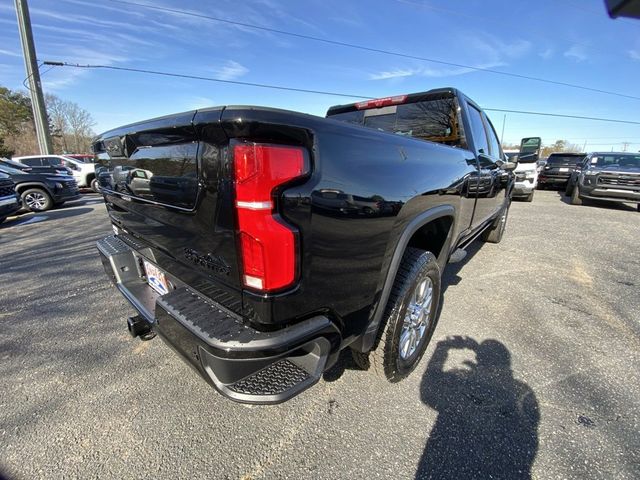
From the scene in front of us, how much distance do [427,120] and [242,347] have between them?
115 inches

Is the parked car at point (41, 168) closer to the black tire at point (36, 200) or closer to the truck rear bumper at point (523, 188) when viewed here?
the black tire at point (36, 200)

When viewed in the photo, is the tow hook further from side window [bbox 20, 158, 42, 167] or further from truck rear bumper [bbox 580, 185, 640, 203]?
side window [bbox 20, 158, 42, 167]

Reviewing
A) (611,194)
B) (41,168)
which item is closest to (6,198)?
(41,168)

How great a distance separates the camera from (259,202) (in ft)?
3.85

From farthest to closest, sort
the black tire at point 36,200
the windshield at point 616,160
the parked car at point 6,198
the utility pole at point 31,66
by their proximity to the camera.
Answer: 1. the utility pole at point 31,66
2. the windshield at point 616,160
3. the black tire at point 36,200
4. the parked car at point 6,198

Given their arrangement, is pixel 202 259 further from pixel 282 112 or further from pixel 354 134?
pixel 354 134

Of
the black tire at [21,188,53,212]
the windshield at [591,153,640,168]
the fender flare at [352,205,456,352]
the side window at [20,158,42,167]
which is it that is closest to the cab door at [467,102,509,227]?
the fender flare at [352,205,456,352]

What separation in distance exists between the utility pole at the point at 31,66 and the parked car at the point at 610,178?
2292cm

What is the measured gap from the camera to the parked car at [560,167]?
14.0 metres

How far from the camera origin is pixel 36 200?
9133mm

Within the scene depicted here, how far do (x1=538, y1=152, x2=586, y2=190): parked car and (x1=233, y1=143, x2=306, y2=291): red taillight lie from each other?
16863mm

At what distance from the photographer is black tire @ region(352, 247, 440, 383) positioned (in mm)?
1966

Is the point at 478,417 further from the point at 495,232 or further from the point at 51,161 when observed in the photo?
the point at 51,161

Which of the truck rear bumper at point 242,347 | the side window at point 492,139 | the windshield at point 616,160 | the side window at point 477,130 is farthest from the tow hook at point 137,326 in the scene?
the windshield at point 616,160
